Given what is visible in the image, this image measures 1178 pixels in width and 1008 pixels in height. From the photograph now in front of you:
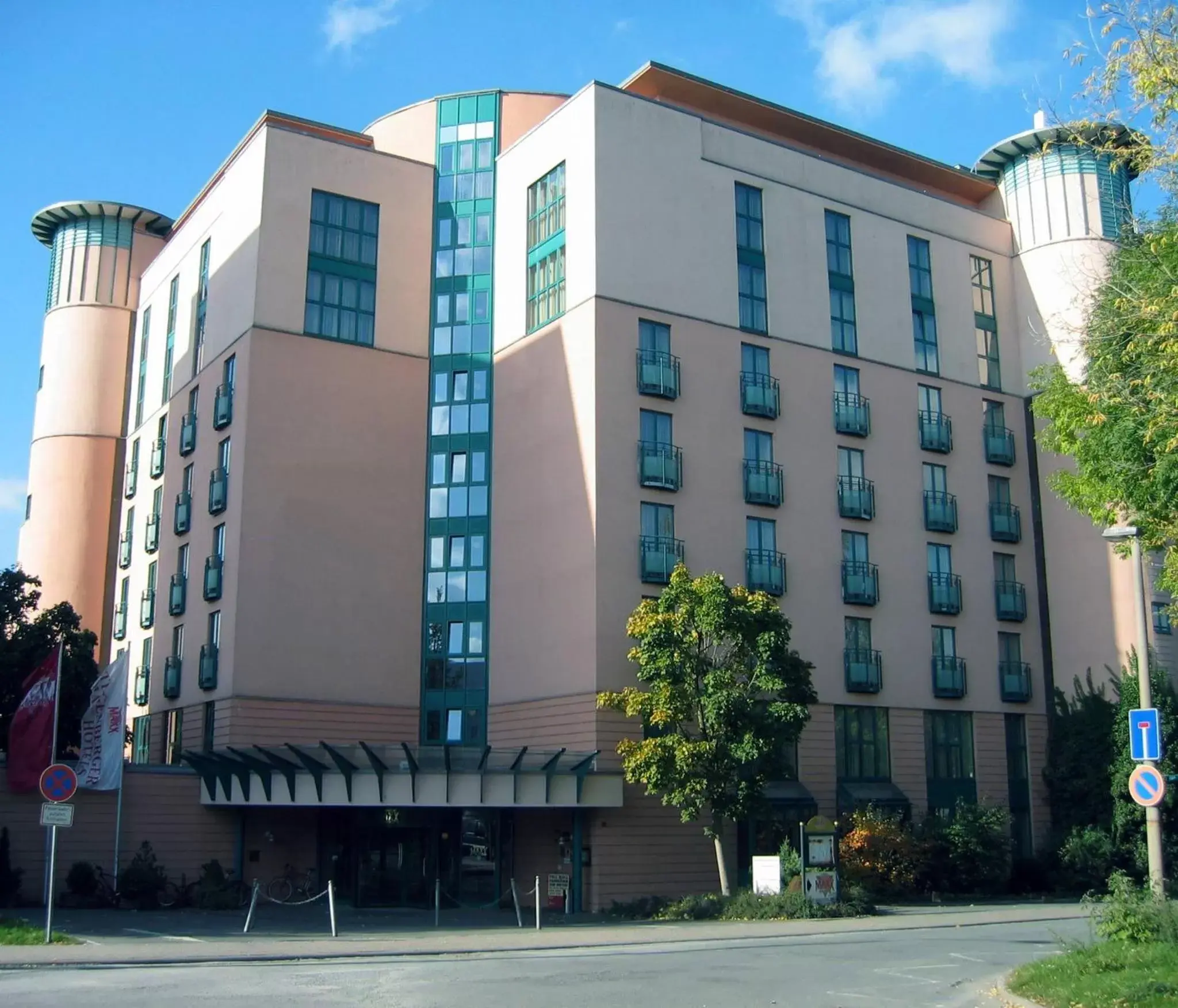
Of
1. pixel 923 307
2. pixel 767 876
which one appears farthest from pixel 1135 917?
pixel 923 307

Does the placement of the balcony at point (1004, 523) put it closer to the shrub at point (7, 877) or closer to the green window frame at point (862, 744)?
the green window frame at point (862, 744)

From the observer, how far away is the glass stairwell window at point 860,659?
1681 inches

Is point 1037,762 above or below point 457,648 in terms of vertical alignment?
below

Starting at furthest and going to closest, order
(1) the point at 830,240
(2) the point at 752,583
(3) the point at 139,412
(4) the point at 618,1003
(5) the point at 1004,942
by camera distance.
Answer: (3) the point at 139,412, (1) the point at 830,240, (2) the point at 752,583, (5) the point at 1004,942, (4) the point at 618,1003

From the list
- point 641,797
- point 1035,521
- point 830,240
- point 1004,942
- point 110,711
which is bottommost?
point 1004,942

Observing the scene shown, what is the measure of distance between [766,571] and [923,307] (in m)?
13.4

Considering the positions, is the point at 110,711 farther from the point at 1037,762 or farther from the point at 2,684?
the point at 1037,762

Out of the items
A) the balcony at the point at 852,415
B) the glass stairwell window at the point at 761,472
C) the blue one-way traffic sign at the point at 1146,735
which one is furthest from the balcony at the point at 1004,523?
the blue one-way traffic sign at the point at 1146,735

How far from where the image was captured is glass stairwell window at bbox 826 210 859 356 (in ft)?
150

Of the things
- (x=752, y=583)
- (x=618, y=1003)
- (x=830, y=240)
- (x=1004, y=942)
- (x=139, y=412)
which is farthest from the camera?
(x=139, y=412)

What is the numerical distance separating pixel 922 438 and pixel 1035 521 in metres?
5.99

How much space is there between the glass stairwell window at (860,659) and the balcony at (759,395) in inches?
289

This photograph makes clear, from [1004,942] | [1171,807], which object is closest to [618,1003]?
[1004,942]

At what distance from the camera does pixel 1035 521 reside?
48.9 metres
